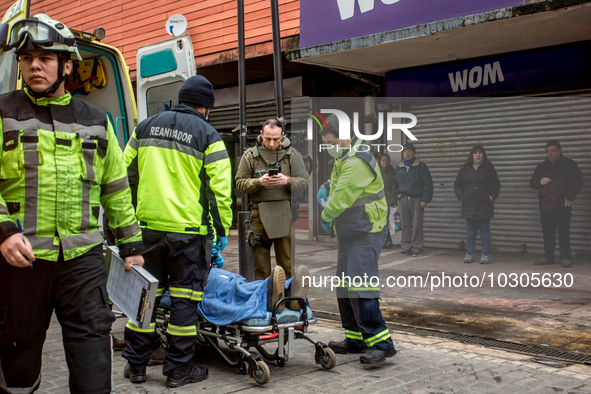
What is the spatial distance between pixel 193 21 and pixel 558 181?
313 inches

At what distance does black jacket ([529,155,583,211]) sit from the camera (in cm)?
562

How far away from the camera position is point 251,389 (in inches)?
141

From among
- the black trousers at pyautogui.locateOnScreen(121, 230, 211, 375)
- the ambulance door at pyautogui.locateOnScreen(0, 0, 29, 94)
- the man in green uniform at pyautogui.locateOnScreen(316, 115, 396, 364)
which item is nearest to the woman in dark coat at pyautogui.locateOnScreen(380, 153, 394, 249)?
the man in green uniform at pyautogui.locateOnScreen(316, 115, 396, 364)

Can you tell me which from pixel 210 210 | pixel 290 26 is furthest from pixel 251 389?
pixel 290 26

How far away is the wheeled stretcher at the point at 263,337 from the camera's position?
12.1 feet

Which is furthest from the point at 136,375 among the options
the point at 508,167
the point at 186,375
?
the point at 508,167

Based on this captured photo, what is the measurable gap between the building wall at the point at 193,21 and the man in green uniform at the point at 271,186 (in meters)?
4.65

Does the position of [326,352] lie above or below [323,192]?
below

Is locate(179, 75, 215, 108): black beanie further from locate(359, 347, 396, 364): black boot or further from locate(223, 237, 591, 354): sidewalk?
locate(359, 347, 396, 364): black boot

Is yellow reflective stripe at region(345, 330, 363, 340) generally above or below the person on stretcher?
below

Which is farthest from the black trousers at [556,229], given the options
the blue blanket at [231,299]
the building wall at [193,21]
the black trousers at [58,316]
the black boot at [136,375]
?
the building wall at [193,21]

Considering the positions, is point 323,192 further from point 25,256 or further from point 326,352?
point 25,256

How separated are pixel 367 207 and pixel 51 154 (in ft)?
7.65

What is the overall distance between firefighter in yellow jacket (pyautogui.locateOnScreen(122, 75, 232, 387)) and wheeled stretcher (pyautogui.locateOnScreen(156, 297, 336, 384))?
244 mm
